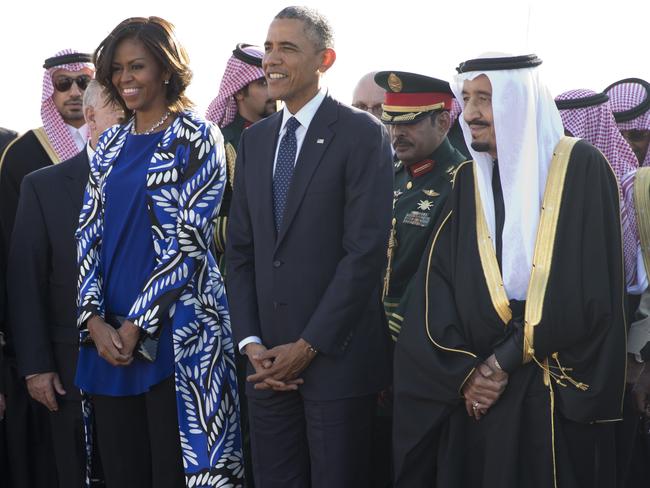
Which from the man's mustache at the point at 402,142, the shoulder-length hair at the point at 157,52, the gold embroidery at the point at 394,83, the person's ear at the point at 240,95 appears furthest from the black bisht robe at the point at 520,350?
the person's ear at the point at 240,95

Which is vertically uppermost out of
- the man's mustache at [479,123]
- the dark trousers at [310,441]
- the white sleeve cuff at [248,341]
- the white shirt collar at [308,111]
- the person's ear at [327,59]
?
the person's ear at [327,59]

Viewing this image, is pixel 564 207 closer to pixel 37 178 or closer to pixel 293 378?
pixel 293 378

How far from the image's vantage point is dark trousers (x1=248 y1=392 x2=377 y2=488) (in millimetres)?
3885

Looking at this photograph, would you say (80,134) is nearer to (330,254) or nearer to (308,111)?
(308,111)

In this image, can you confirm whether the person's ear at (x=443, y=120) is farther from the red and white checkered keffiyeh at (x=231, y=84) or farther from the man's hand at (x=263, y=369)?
the man's hand at (x=263, y=369)

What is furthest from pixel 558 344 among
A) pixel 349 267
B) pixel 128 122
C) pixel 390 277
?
pixel 128 122

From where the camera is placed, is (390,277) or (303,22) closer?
(303,22)

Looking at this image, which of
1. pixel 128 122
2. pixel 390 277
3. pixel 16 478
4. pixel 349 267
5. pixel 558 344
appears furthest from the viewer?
pixel 16 478

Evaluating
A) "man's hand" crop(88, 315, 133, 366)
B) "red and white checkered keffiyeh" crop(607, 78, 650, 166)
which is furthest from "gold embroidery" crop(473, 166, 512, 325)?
"red and white checkered keffiyeh" crop(607, 78, 650, 166)

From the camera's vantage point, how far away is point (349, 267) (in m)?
3.83

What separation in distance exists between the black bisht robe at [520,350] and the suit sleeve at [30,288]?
182 cm

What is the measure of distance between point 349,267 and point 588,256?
94cm

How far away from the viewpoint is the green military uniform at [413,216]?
4516 mm

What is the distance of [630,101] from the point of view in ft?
17.7
